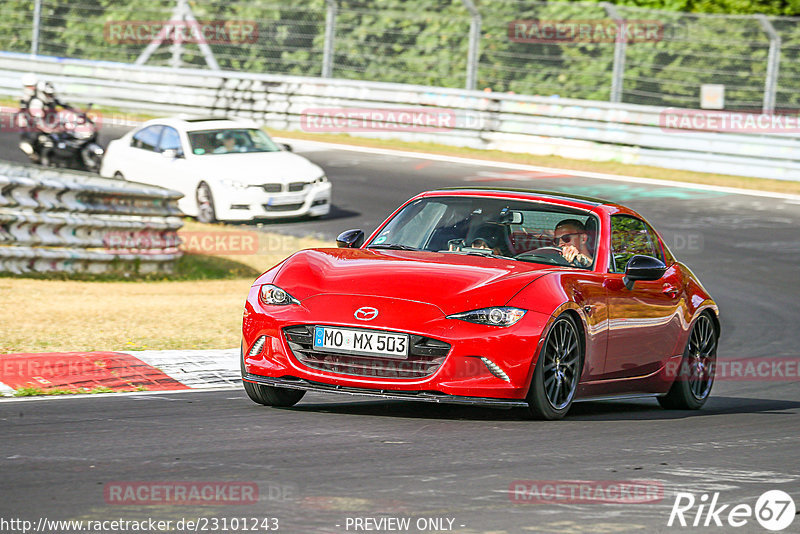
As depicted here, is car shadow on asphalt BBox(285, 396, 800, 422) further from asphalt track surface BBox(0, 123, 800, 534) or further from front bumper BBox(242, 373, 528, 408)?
front bumper BBox(242, 373, 528, 408)

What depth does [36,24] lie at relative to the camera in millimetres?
31078

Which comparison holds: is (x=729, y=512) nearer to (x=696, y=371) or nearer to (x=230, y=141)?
(x=696, y=371)

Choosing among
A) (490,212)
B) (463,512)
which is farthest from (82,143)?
(463,512)

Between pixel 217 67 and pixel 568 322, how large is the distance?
22847 millimetres

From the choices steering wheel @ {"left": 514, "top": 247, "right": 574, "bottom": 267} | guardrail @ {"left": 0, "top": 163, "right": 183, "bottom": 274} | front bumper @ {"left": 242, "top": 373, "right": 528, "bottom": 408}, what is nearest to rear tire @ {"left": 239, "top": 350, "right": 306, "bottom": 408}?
front bumper @ {"left": 242, "top": 373, "right": 528, "bottom": 408}

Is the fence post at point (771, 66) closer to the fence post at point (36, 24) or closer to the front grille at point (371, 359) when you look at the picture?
the fence post at point (36, 24)

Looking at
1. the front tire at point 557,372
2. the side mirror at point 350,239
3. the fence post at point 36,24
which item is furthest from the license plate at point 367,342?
the fence post at point 36,24

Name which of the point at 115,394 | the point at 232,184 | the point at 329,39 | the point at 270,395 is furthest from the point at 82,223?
the point at 329,39

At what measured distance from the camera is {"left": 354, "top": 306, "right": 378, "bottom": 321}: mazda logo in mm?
7539

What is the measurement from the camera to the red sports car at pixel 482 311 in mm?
7531

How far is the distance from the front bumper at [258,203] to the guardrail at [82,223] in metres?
3.24

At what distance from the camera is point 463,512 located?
551cm

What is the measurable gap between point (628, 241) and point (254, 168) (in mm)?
11774

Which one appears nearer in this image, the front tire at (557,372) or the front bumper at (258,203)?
the front tire at (557,372)
